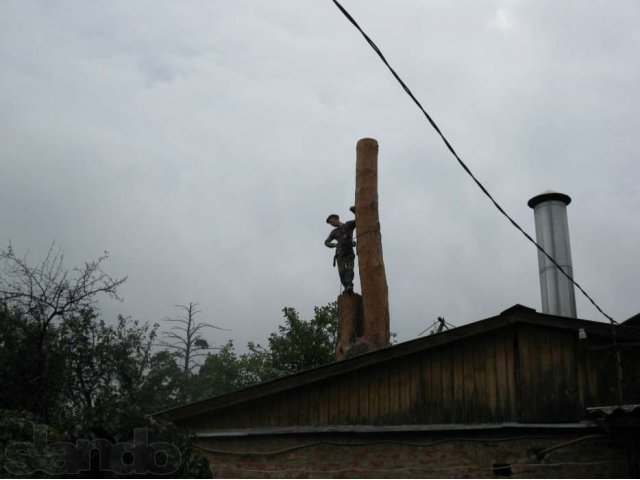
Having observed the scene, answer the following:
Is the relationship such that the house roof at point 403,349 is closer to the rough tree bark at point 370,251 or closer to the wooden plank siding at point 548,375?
the wooden plank siding at point 548,375

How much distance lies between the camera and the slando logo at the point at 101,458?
5258mm

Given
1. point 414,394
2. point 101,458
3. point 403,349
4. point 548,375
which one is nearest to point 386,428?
point 414,394

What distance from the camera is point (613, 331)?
8508 mm

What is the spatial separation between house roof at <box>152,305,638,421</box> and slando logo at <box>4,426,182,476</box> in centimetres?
385

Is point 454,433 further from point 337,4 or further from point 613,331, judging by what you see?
point 337,4

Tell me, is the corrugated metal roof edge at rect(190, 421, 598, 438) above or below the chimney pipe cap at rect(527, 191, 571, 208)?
below

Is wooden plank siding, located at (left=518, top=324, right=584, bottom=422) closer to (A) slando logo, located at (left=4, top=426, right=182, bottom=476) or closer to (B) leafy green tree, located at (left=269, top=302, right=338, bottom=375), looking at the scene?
(A) slando logo, located at (left=4, top=426, right=182, bottom=476)

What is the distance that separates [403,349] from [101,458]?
4580 millimetres

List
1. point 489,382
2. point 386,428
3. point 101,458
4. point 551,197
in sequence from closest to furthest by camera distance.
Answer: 1. point 101,458
2. point 489,382
3. point 386,428
4. point 551,197

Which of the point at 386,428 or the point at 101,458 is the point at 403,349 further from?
the point at 101,458

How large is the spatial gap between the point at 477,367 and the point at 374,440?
5.55 ft

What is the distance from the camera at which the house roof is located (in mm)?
8400

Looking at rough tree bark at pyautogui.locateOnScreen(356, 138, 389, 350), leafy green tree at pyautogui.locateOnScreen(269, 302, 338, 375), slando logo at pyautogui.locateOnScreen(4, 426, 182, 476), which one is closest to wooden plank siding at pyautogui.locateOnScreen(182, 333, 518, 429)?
rough tree bark at pyautogui.locateOnScreen(356, 138, 389, 350)

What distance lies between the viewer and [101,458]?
17.3 ft
